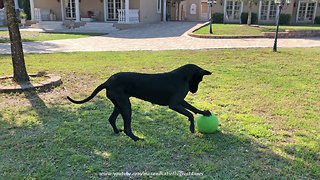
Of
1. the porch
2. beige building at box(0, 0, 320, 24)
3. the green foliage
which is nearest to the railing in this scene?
beige building at box(0, 0, 320, 24)

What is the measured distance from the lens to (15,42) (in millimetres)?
5387

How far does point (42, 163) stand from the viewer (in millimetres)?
2793

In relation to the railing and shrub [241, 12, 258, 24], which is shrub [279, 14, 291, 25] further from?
the railing

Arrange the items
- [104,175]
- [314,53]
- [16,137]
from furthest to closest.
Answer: [314,53]
[16,137]
[104,175]

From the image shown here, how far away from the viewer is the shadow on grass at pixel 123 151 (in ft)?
8.84

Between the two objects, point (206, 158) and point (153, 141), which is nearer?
point (206, 158)

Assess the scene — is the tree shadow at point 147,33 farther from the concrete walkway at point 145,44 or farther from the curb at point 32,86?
the curb at point 32,86

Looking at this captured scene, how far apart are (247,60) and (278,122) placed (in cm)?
504

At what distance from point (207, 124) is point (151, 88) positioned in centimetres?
94

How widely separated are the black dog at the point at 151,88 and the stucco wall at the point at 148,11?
19834 mm

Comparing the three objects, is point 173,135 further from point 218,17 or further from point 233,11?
point 233,11

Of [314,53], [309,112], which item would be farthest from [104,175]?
[314,53]

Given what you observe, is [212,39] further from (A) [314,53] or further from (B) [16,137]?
(B) [16,137]

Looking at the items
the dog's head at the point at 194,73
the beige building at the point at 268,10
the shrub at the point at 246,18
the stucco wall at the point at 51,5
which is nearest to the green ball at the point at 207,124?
the dog's head at the point at 194,73
